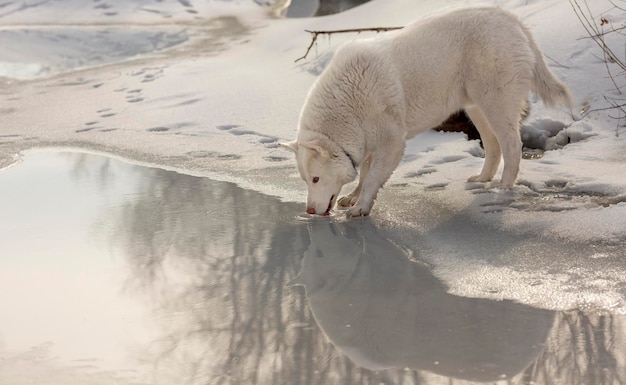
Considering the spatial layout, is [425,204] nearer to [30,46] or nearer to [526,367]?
[526,367]

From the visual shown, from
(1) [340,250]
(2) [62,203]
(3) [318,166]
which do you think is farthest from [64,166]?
(1) [340,250]

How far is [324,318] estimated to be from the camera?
13.5 ft

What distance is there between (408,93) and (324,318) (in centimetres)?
271

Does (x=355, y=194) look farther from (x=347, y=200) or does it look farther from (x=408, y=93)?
(x=408, y=93)

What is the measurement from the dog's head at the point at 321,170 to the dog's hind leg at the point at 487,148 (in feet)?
4.35

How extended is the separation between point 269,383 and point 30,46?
15.9 metres

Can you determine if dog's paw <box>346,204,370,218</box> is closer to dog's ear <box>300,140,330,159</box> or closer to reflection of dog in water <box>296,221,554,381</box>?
dog's ear <box>300,140,330,159</box>

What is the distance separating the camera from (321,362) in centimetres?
357

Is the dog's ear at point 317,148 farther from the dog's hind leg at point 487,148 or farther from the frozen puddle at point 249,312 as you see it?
the dog's hind leg at point 487,148

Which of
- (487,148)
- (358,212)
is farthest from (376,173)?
(487,148)

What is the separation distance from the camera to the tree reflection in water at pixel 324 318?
11.4 feet

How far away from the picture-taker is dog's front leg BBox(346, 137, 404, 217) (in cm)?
612

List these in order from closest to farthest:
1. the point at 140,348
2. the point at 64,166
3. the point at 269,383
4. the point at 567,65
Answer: the point at 269,383, the point at 140,348, the point at 64,166, the point at 567,65

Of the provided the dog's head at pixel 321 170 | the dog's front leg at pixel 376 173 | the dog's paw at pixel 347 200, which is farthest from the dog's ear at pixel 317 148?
the dog's paw at pixel 347 200
